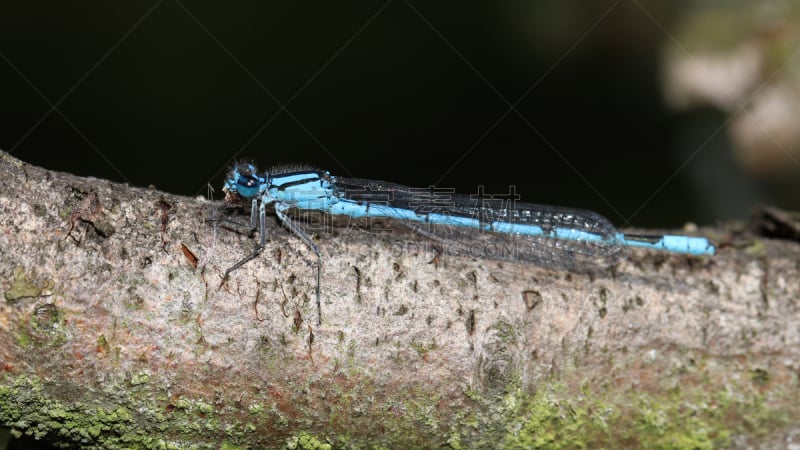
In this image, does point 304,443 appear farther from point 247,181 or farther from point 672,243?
point 672,243

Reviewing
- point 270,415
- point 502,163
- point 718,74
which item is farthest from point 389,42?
point 270,415

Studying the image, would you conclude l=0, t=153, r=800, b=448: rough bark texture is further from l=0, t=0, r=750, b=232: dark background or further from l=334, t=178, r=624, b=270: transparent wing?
l=0, t=0, r=750, b=232: dark background

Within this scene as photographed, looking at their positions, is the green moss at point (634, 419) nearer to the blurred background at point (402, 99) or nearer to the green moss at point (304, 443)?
the green moss at point (304, 443)

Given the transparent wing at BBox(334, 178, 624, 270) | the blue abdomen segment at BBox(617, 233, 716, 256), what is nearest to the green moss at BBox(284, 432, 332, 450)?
the transparent wing at BBox(334, 178, 624, 270)

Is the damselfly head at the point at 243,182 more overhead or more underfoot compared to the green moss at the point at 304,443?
more overhead

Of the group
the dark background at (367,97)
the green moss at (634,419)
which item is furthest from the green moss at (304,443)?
the dark background at (367,97)

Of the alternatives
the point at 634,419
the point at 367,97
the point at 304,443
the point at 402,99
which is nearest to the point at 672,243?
the point at 634,419
